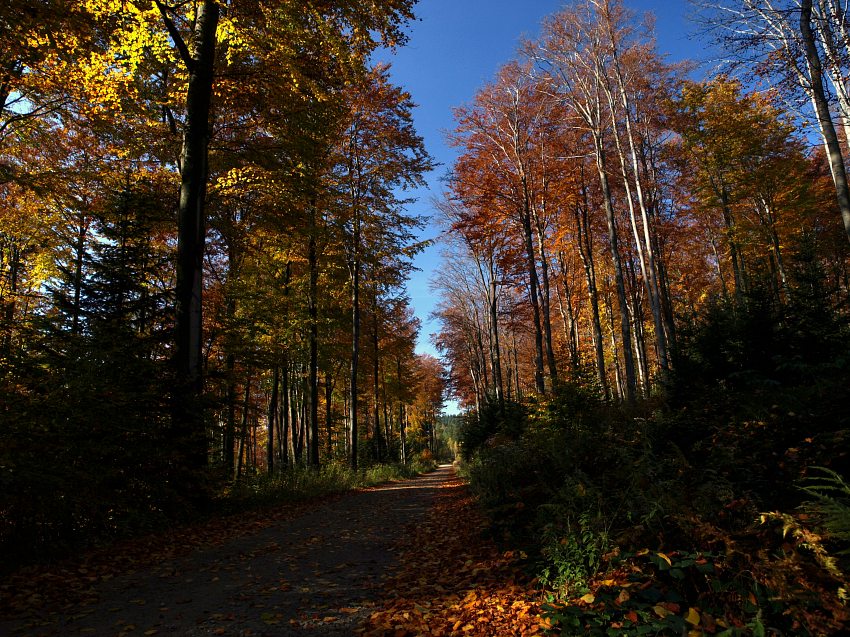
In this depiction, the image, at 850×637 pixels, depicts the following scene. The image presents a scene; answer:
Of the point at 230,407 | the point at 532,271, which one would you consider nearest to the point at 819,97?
the point at 532,271

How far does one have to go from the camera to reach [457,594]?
160 inches

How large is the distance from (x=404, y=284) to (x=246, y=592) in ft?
45.7

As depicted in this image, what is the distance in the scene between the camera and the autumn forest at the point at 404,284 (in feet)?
12.0

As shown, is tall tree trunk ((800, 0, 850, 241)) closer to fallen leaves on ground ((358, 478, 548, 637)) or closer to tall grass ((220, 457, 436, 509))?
fallen leaves on ground ((358, 478, 548, 637))

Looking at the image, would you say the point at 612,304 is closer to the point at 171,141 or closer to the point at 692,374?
the point at 692,374

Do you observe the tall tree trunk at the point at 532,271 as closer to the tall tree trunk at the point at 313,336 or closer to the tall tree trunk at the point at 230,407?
the tall tree trunk at the point at 313,336

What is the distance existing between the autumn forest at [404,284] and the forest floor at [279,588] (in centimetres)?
30

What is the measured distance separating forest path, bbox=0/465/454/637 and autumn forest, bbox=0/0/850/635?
886mm

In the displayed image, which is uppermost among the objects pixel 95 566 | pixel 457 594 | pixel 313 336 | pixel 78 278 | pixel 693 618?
pixel 78 278

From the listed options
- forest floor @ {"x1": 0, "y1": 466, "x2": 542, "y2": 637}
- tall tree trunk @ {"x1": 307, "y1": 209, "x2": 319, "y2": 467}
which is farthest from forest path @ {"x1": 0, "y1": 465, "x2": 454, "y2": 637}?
tall tree trunk @ {"x1": 307, "y1": 209, "x2": 319, "y2": 467}

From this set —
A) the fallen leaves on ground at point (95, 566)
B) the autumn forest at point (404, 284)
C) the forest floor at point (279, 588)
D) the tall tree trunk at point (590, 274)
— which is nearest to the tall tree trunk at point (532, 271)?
the autumn forest at point (404, 284)

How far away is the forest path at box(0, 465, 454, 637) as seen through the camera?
11.4 ft

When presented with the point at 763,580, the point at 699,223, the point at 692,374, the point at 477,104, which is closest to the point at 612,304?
the point at 699,223

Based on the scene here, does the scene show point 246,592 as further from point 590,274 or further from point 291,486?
point 590,274
